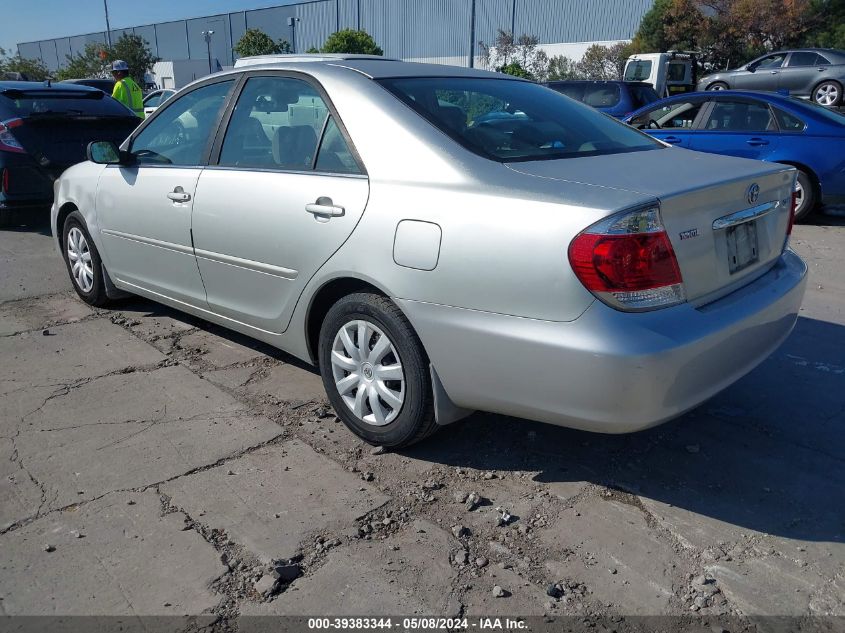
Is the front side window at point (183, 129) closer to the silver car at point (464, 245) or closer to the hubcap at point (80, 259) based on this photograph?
the silver car at point (464, 245)

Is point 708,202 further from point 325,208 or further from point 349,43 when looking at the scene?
point 349,43

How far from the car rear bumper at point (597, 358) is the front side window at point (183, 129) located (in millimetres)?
1900

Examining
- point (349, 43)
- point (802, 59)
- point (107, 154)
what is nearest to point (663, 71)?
point (802, 59)

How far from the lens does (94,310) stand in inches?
219

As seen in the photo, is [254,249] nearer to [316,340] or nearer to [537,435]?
[316,340]

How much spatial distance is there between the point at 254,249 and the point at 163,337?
5.34 ft

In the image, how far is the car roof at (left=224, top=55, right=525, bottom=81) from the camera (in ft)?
12.0

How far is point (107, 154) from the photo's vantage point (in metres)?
4.63

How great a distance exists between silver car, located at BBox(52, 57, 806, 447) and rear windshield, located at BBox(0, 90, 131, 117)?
4670mm

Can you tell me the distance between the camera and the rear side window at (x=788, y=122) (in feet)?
26.8

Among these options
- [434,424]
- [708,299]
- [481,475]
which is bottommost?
[481,475]

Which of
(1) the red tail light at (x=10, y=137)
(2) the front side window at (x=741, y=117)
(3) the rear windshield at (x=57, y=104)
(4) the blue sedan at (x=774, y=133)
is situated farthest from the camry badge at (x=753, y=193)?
(3) the rear windshield at (x=57, y=104)

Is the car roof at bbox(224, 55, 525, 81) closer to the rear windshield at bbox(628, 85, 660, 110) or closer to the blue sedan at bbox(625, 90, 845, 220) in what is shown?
the blue sedan at bbox(625, 90, 845, 220)

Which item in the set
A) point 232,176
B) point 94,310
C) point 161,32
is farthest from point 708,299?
point 161,32
